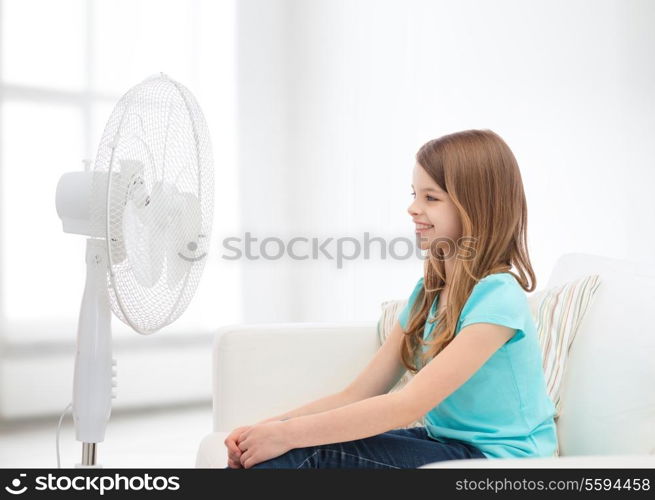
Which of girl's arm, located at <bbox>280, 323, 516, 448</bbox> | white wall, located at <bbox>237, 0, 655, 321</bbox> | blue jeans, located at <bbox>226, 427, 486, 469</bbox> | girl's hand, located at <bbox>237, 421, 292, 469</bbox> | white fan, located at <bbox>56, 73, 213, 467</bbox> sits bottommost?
blue jeans, located at <bbox>226, 427, 486, 469</bbox>

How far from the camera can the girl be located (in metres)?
1.10

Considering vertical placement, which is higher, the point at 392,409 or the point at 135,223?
the point at 135,223

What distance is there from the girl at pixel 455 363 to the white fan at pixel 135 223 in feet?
0.94

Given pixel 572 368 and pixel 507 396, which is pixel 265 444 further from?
pixel 572 368

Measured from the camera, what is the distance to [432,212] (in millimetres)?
1297

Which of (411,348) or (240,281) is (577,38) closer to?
(411,348)

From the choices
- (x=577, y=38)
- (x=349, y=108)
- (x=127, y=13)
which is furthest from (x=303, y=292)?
(x=577, y=38)

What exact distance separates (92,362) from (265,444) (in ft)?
1.22

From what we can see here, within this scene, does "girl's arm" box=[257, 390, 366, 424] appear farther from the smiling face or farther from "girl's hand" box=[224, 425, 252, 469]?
the smiling face

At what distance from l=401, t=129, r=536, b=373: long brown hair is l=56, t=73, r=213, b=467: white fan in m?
0.44

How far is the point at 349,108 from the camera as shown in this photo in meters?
3.50

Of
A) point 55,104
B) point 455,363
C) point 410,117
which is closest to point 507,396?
point 455,363

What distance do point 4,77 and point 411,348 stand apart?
7.90 feet

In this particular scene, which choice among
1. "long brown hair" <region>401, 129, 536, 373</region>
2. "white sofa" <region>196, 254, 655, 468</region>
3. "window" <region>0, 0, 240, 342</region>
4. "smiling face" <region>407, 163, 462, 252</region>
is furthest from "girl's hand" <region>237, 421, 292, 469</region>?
"window" <region>0, 0, 240, 342</region>
